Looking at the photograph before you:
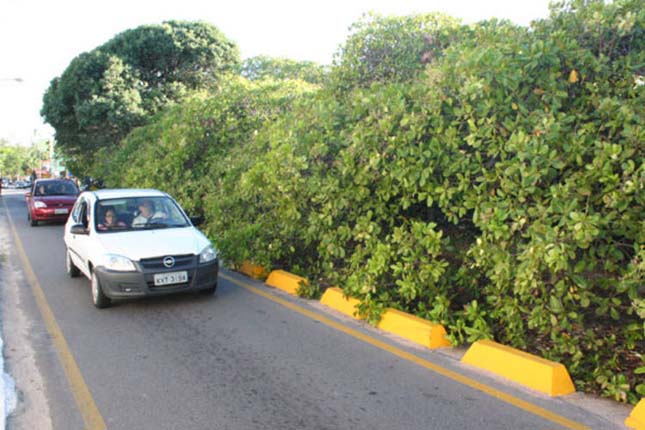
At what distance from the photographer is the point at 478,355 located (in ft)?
17.9

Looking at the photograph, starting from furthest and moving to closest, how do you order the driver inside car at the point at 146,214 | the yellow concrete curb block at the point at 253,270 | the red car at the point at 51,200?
the red car at the point at 51,200 < the yellow concrete curb block at the point at 253,270 < the driver inside car at the point at 146,214

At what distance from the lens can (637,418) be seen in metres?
4.15

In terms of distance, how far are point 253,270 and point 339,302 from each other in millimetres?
2920

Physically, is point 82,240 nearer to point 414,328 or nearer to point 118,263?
point 118,263

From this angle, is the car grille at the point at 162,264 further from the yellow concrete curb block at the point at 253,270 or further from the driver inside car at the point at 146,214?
the yellow concrete curb block at the point at 253,270

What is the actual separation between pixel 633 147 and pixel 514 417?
2452 mm

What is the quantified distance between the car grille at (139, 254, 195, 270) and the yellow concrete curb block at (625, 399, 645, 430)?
535 cm

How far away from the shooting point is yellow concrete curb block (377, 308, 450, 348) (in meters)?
6.07

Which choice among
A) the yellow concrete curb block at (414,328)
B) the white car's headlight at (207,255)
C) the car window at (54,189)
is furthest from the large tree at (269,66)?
the yellow concrete curb block at (414,328)

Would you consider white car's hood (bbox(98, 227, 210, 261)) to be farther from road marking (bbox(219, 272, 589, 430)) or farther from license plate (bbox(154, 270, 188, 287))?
road marking (bbox(219, 272, 589, 430))

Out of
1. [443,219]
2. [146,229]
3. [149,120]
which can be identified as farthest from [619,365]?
[149,120]

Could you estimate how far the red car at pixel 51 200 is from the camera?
1842 centimetres

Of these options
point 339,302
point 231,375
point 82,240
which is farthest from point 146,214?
point 231,375

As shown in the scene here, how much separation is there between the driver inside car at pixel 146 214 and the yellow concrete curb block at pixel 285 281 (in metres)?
2.07
